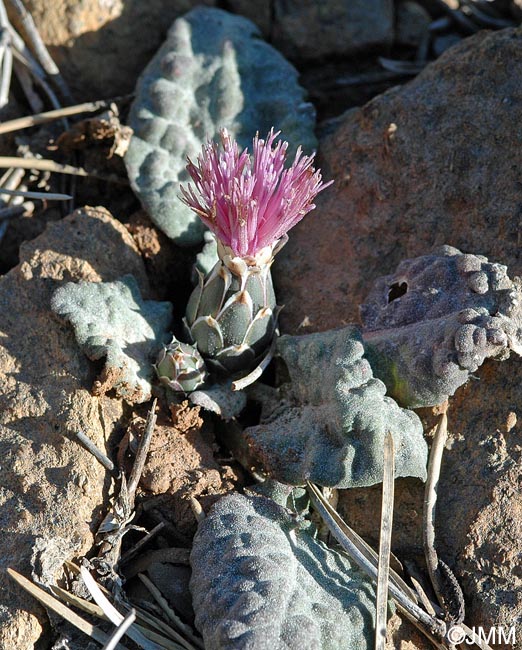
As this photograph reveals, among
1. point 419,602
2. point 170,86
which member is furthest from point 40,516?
point 170,86

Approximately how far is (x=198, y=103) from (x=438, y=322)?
166cm

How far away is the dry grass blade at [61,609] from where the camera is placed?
212cm

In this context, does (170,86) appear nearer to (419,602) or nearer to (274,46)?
(274,46)

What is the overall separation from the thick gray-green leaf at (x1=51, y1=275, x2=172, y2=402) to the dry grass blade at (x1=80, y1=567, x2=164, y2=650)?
2.23 ft

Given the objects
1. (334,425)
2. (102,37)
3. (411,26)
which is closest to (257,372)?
(334,425)

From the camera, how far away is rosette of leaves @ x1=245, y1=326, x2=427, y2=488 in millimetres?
2340

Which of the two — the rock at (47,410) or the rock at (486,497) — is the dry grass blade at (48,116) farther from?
the rock at (486,497)

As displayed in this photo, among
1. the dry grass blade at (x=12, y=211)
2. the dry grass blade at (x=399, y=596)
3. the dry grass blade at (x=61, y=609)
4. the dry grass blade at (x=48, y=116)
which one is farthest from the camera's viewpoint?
the dry grass blade at (x=48, y=116)

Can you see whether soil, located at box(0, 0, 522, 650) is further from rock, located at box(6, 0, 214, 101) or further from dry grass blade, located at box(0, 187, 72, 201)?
dry grass blade, located at box(0, 187, 72, 201)

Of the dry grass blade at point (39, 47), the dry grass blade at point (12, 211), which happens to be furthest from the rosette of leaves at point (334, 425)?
the dry grass blade at point (39, 47)

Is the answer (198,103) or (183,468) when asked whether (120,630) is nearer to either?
(183,468)

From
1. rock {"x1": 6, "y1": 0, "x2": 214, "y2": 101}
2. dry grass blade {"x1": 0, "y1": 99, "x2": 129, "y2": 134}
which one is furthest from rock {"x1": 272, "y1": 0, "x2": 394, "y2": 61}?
dry grass blade {"x1": 0, "y1": 99, "x2": 129, "y2": 134}

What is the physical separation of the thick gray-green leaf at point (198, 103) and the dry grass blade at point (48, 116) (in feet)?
0.91

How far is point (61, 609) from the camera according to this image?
6.98 ft
